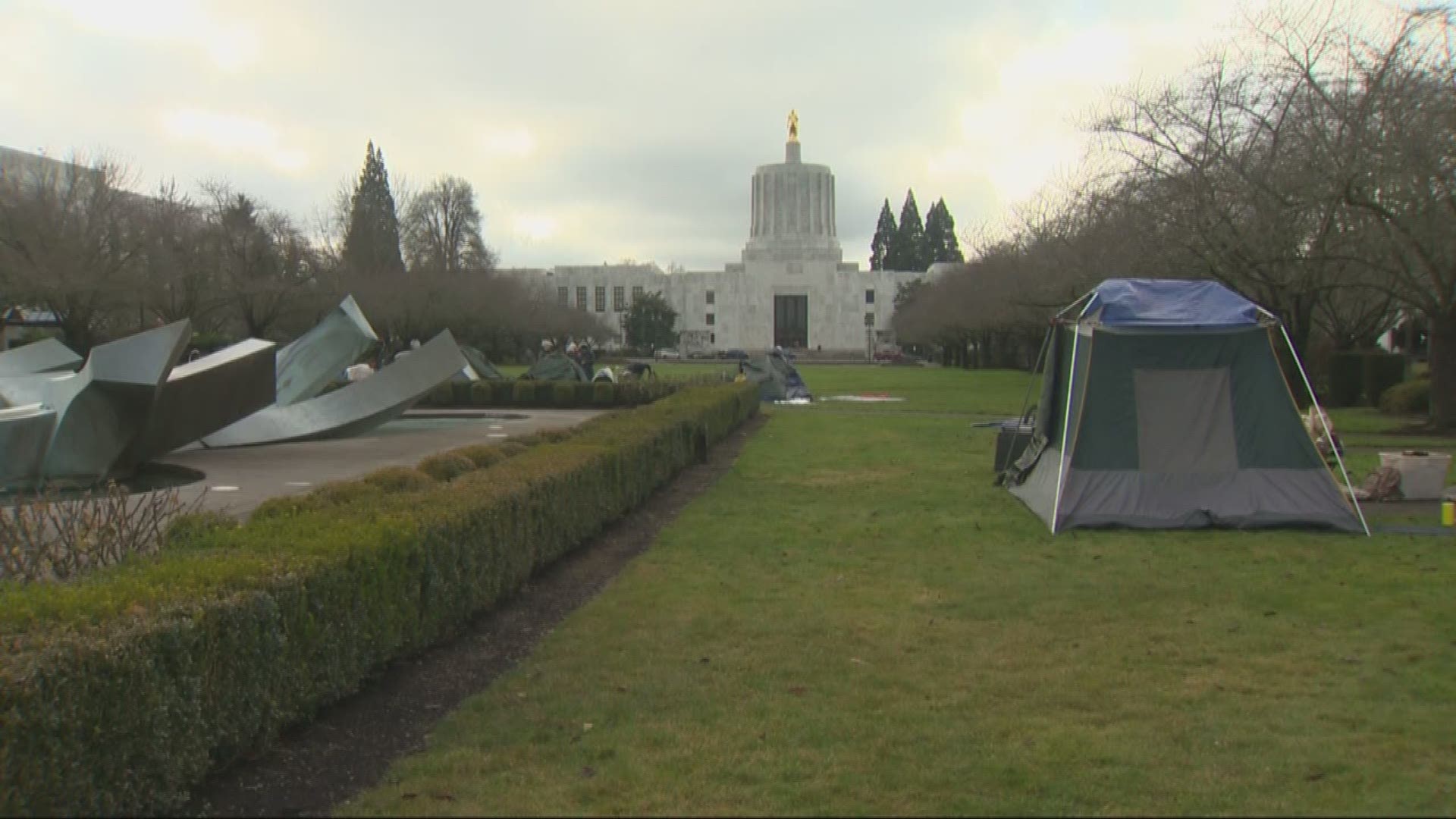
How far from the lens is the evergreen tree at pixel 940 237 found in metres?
108

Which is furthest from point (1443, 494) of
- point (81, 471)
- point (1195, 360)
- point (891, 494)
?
point (81, 471)

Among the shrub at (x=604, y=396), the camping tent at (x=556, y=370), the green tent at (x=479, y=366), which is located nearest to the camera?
the shrub at (x=604, y=396)

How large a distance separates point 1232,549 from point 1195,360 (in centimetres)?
211

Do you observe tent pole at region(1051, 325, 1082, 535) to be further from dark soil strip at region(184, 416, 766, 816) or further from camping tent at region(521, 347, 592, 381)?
camping tent at region(521, 347, 592, 381)

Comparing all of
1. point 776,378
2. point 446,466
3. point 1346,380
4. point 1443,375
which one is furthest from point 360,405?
point 1346,380

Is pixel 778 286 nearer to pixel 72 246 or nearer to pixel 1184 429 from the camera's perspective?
pixel 72 246

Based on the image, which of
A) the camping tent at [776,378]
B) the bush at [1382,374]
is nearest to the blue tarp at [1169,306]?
the camping tent at [776,378]

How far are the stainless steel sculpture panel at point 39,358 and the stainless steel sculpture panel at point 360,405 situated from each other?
4180 millimetres

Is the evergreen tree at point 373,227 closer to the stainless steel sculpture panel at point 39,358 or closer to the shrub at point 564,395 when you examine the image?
the shrub at point 564,395

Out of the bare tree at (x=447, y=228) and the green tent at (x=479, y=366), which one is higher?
the bare tree at (x=447, y=228)

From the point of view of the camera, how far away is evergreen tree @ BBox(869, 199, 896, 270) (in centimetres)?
11400

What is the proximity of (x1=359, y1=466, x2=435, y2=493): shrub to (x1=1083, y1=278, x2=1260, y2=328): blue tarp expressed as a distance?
248 inches

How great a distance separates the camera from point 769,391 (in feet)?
103

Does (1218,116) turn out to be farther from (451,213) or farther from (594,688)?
(451,213)
